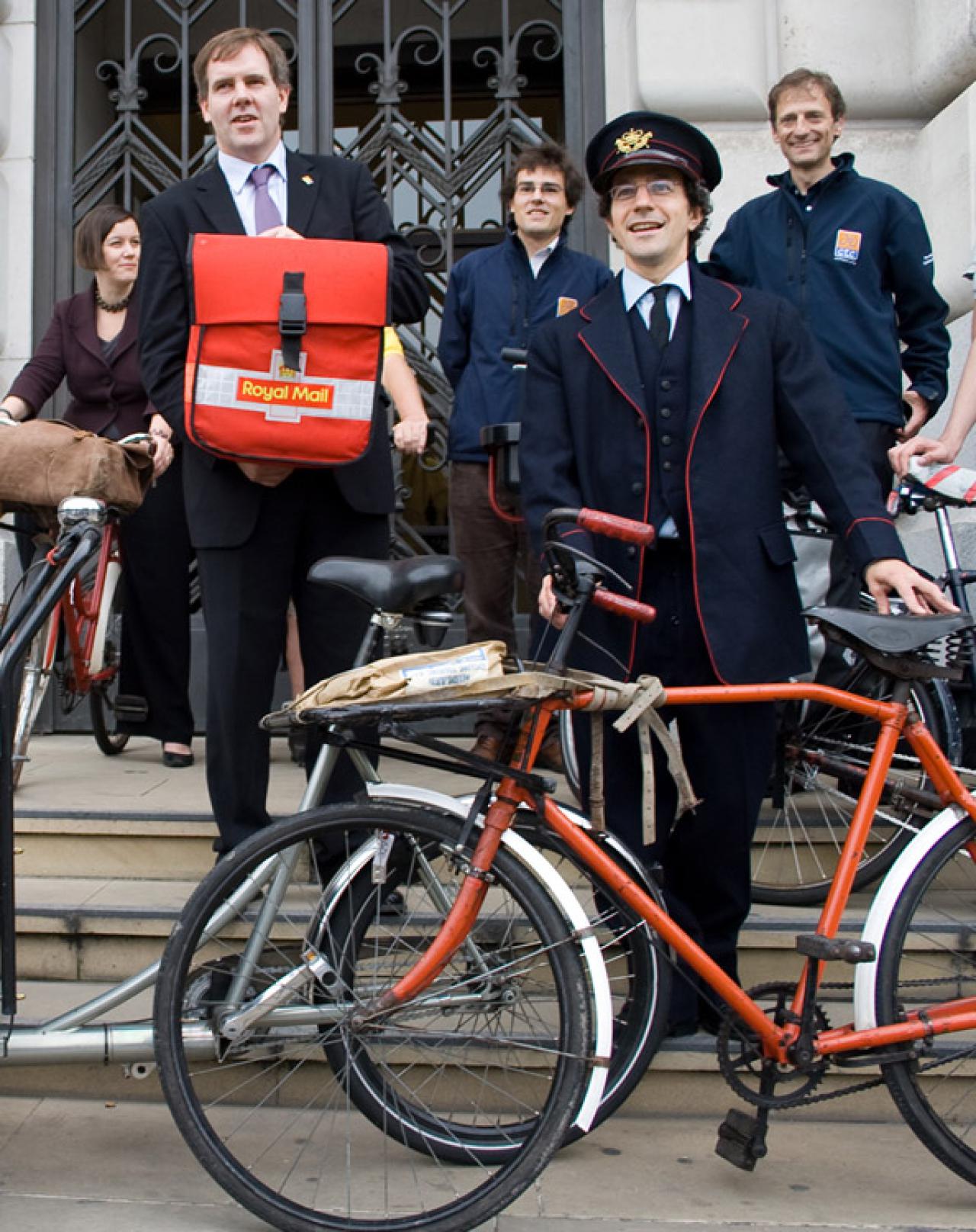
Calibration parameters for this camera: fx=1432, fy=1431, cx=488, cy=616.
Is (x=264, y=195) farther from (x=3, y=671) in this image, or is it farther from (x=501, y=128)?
(x=501, y=128)

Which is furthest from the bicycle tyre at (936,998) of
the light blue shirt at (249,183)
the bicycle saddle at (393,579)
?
the light blue shirt at (249,183)

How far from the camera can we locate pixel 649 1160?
9.87 feet

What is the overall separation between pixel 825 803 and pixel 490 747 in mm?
1439

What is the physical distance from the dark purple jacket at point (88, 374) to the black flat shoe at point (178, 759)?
3.73ft

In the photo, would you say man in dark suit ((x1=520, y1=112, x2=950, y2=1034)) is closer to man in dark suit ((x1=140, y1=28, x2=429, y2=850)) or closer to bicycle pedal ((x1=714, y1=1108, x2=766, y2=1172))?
bicycle pedal ((x1=714, y1=1108, x2=766, y2=1172))

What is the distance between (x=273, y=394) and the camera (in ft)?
10.4

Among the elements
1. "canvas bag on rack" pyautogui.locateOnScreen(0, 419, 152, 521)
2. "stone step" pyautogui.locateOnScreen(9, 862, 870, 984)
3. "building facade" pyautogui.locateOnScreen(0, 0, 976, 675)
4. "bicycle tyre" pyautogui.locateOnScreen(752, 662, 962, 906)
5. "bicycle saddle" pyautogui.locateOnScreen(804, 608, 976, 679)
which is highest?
"building facade" pyautogui.locateOnScreen(0, 0, 976, 675)

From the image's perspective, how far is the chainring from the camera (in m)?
2.74

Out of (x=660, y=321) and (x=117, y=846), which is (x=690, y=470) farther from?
(x=117, y=846)

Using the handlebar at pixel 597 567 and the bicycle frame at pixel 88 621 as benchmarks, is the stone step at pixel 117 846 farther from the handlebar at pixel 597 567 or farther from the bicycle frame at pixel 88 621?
the handlebar at pixel 597 567

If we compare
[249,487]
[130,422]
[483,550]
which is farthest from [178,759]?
[249,487]

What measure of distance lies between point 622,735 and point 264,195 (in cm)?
158

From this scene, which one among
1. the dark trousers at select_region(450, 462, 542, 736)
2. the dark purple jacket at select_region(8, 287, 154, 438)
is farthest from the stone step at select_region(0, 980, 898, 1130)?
the dark purple jacket at select_region(8, 287, 154, 438)

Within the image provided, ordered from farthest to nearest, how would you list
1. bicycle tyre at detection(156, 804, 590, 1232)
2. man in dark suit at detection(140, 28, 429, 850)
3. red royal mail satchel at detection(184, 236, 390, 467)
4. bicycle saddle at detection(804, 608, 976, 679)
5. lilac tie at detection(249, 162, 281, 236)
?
lilac tie at detection(249, 162, 281, 236), man in dark suit at detection(140, 28, 429, 850), red royal mail satchel at detection(184, 236, 390, 467), bicycle saddle at detection(804, 608, 976, 679), bicycle tyre at detection(156, 804, 590, 1232)
